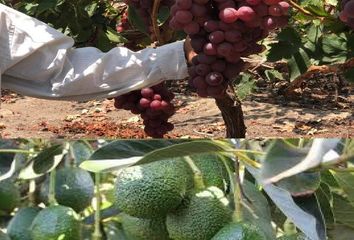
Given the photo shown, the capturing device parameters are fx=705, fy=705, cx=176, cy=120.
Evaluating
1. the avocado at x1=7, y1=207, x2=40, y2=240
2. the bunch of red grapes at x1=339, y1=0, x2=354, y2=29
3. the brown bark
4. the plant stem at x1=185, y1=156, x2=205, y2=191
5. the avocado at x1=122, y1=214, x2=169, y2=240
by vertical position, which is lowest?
the brown bark

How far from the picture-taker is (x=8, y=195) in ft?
2.68

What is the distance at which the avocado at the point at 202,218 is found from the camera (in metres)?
0.80

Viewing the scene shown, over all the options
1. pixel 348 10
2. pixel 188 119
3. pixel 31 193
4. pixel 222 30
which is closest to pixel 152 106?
pixel 222 30

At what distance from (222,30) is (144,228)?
612 millimetres

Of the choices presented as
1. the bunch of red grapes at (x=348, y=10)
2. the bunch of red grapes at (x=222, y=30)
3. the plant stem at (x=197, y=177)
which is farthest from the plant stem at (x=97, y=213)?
the bunch of red grapes at (x=348, y=10)

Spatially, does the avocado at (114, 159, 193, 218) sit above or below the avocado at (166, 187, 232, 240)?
above

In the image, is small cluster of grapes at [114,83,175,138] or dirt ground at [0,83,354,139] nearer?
small cluster of grapes at [114,83,175,138]

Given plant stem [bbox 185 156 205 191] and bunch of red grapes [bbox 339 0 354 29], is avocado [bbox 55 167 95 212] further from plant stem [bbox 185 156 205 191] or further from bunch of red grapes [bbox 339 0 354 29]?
bunch of red grapes [bbox 339 0 354 29]

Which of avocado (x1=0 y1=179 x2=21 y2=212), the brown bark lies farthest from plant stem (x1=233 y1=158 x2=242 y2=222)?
the brown bark

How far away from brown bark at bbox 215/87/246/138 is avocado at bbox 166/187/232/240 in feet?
3.03

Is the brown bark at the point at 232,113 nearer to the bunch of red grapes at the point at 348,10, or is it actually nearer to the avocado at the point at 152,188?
the bunch of red grapes at the point at 348,10

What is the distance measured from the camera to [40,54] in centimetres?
196

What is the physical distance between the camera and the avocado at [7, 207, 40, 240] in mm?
824

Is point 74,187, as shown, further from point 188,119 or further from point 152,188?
point 188,119
